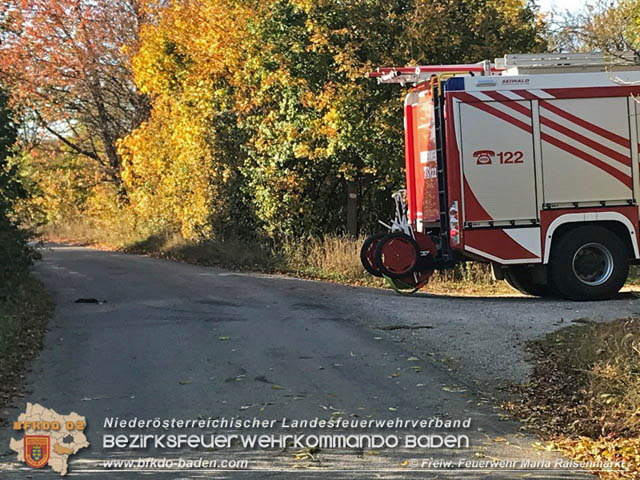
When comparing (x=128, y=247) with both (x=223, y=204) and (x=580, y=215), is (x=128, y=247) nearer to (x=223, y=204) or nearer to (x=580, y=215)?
(x=223, y=204)

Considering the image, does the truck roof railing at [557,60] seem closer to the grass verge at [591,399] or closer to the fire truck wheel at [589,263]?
the fire truck wheel at [589,263]

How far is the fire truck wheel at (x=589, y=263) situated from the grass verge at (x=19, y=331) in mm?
7220

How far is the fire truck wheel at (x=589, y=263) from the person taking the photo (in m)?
12.9

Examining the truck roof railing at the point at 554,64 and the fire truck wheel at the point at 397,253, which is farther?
the fire truck wheel at the point at 397,253

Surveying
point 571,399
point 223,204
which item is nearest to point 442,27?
point 223,204

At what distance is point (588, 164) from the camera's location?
12.7m

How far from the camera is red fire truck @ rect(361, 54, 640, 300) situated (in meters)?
12.6

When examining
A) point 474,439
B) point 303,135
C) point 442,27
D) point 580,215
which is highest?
point 442,27

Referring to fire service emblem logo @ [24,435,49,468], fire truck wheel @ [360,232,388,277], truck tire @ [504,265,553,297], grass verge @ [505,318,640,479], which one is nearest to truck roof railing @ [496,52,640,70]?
truck tire @ [504,265,553,297]

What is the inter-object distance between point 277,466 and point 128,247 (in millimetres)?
23539

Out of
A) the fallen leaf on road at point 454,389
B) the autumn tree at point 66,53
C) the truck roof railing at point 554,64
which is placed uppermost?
the autumn tree at point 66,53

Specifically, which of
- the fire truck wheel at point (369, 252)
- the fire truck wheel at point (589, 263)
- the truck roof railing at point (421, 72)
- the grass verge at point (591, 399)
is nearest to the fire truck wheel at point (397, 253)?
the fire truck wheel at point (369, 252)

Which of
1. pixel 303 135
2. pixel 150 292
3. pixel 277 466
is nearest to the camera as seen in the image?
pixel 277 466

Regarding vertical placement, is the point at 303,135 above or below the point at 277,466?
above
